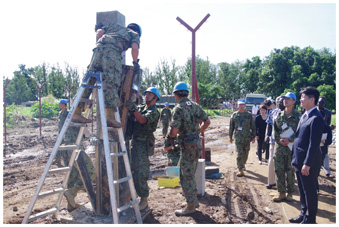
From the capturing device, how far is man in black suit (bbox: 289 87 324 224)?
3.65 m

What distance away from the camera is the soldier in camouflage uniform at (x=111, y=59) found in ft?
11.8

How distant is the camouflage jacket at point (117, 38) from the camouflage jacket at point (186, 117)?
121 centimetres

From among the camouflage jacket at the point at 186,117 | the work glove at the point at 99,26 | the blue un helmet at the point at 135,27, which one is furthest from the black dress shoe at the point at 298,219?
the work glove at the point at 99,26

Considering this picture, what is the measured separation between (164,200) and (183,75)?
107ft

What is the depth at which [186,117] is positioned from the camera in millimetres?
4266

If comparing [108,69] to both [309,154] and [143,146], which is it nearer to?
[143,146]

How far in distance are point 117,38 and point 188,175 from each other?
7.77 ft

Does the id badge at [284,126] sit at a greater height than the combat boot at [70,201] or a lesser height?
greater

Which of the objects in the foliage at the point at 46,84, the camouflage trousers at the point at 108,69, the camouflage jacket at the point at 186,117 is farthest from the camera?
the foliage at the point at 46,84

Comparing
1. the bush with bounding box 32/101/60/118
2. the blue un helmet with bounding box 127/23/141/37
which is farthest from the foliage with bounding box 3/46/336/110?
the blue un helmet with bounding box 127/23/141/37

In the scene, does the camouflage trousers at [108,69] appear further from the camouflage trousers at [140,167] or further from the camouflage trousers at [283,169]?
the camouflage trousers at [283,169]

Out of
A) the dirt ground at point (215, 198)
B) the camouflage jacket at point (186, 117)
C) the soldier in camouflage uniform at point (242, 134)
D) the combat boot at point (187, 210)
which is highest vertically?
the camouflage jacket at point (186, 117)

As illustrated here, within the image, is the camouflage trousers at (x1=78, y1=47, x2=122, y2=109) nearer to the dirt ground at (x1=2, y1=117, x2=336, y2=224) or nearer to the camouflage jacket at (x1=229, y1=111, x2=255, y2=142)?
the dirt ground at (x1=2, y1=117, x2=336, y2=224)

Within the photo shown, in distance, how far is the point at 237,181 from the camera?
21.2 feet
